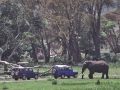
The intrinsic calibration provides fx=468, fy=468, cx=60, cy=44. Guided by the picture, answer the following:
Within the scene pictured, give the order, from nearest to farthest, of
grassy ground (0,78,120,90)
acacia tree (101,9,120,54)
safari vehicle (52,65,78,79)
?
grassy ground (0,78,120,90)
safari vehicle (52,65,78,79)
acacia tree (101,9,120,54)

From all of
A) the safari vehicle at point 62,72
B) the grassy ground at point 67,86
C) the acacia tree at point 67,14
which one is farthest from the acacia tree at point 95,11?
the grassy ground at point 67,86

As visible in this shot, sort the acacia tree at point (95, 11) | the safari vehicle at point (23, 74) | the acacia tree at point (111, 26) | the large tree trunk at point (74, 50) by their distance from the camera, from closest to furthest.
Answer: the safari vehicle at point (23, 74)
the large tree trunk at point (74, 50)
the acacia tree at point (95, 11)
the acacia tree at point (111, 26)

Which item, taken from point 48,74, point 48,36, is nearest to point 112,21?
point 48,36

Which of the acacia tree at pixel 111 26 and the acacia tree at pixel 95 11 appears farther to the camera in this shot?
the acacia tree at pixel 111 26

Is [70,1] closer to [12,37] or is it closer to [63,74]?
[12,37]

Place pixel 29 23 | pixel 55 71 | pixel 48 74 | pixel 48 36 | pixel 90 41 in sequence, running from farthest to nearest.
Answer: pixel 90 41, pixel 48 36, pixel 29 23, pixel 48 74, pixel 55 71

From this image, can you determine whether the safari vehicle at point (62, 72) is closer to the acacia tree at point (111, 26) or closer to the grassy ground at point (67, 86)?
the grassy ground at point (67, 86)

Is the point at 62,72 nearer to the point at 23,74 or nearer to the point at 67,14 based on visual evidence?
the point at 23,74

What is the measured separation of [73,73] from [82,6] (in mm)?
36380

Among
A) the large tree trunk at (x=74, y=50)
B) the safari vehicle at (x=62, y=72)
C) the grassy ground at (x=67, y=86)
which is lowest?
the grassy ground at (x=67, y=86)

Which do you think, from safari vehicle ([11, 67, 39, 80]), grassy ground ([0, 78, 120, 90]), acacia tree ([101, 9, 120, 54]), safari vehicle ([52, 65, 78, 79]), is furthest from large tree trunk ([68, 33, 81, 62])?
grassy ground ([0, 78, 120, 90])

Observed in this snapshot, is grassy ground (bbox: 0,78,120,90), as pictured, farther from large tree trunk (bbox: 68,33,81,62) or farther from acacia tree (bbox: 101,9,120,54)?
acacia tree (bbox: 101,9,120,54)

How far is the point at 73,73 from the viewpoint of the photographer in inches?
2051

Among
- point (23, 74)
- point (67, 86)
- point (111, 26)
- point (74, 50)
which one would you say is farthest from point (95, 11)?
point (67, 86)
